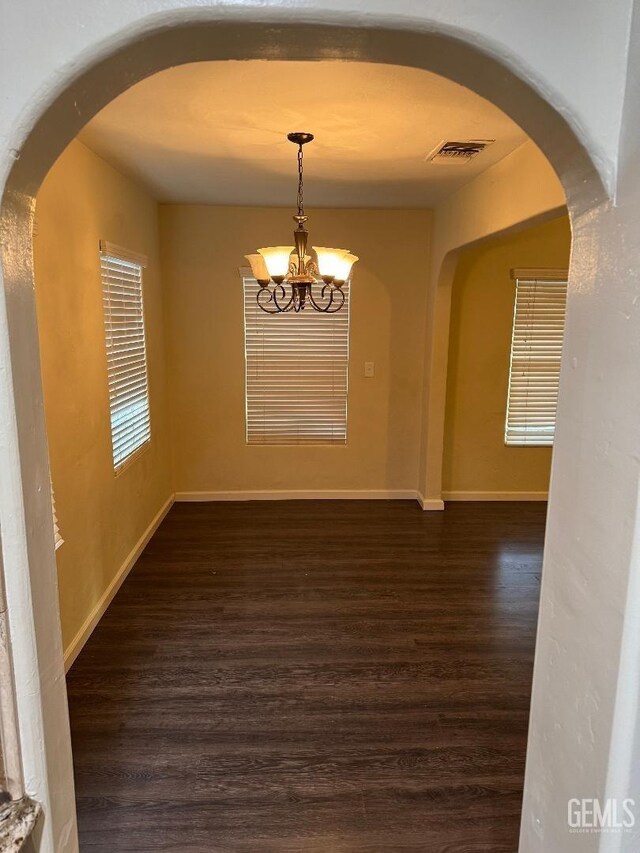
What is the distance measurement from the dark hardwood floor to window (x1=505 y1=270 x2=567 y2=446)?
131 cm

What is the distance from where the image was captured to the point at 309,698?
2.38 metres

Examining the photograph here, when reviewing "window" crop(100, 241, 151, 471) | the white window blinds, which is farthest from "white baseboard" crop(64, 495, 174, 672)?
the white window blinds

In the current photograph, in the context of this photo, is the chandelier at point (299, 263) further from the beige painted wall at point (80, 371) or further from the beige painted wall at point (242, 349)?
the beige painted wall at point (242, 349)

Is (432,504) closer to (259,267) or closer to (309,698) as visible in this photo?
(309,698)

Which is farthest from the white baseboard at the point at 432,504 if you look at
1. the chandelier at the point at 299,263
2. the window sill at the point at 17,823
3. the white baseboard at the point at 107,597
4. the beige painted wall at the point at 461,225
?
the window sill at the point at 17,823

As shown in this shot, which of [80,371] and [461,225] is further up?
[461,225]

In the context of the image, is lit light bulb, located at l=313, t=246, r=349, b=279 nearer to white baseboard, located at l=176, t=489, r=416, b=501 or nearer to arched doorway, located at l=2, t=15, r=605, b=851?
arched doorway, located at l=2, t=15, r=605, b=851

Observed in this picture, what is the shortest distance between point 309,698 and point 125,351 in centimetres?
237

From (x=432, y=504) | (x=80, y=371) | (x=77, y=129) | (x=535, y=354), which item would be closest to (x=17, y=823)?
(x=77, y=129)

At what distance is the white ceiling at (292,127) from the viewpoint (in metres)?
1.98

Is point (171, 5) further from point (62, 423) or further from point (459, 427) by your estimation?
point (459, 427)

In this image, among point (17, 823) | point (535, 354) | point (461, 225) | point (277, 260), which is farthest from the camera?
point (535, 354)

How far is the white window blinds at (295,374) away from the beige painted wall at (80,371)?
4.54ft

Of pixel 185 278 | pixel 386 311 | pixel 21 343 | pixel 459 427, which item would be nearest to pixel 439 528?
pixel 459 427
